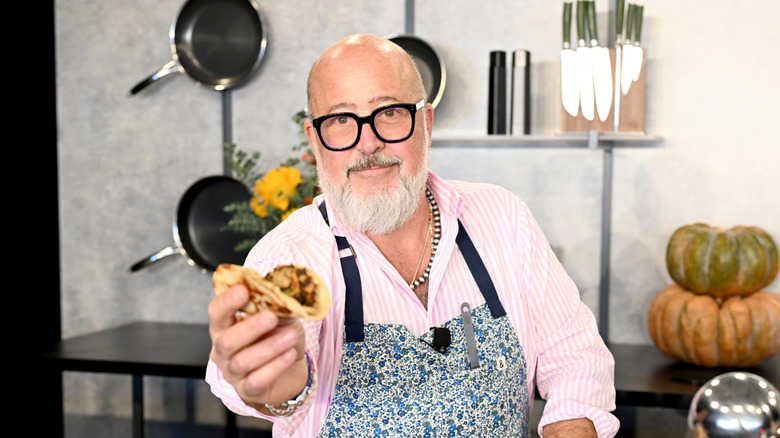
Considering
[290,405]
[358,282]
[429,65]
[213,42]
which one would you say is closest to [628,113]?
[429,65]

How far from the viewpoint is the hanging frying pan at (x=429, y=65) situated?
245cm

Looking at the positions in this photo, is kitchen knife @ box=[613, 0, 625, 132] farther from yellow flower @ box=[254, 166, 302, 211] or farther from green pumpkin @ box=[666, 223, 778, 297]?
yellow flower @ box=[254, 166, 302, 211]

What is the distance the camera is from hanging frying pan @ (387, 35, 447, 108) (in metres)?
2.45

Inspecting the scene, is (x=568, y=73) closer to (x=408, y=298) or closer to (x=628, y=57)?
(x=628, y=57)

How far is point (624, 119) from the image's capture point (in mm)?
2291

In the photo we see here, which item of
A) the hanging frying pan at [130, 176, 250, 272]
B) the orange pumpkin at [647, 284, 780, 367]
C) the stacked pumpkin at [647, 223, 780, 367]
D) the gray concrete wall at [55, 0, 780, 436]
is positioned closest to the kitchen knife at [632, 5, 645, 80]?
the gray concrete wall at [55, 0, 780, 436]

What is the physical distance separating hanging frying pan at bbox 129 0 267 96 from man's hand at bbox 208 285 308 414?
1894 millimetres

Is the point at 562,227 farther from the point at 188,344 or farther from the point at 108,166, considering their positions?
the point at 108,166

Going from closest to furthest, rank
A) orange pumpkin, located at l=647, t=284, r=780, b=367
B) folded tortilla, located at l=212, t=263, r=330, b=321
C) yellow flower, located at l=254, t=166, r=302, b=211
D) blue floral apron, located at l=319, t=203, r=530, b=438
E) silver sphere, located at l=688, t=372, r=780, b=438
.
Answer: silver sphere, located at l=688, t=372, r=780, b=438, folded tortilla, located at l=212, t=263, r=330, b=321, blue floral apron, located at l=319, t=203, r=530, b=438, orange pumpkin, located at l=647, t=284, r=780, b=367, yellow flower, located at l=254, t=166, r=302, b=211

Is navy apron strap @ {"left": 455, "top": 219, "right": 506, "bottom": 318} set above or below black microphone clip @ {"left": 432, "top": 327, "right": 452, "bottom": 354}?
above

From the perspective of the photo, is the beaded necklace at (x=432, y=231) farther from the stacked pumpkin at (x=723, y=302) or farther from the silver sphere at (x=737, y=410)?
the stacked pumpkin at (x=723, y=302)

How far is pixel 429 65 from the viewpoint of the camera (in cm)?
247

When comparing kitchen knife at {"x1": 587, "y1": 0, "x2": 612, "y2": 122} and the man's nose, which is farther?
kitchen knife at {"x1": 587, "y1": 0, "x2": 612, "y2": 122}

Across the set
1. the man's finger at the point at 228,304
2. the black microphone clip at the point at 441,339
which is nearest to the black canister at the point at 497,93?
the black microphone clip at the point at 441,339
